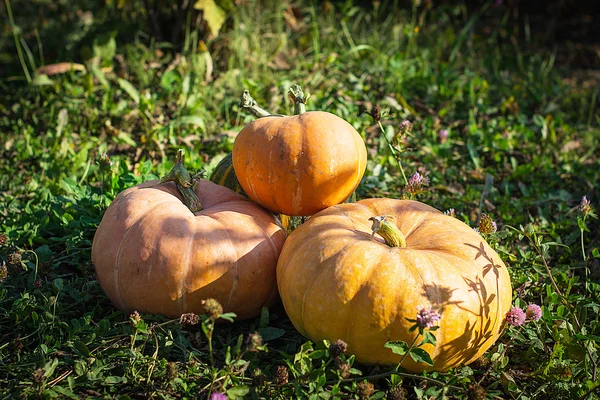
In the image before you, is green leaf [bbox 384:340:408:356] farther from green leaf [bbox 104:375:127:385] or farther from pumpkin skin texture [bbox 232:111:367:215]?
green leaf [bbox 104:375:127:385]

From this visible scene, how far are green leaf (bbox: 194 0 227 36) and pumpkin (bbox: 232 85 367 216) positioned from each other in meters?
2.04

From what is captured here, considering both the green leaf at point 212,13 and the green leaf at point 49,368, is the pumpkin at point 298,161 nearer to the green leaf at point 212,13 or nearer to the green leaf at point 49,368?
the green leaf at point 49,368

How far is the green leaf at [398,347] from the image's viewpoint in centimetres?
211

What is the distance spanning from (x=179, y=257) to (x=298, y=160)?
25.0 inches

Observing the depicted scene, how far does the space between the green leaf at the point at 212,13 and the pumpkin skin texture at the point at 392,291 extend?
8.55 ft

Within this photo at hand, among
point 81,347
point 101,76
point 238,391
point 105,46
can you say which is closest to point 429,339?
point 238,391

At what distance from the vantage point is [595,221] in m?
3.75

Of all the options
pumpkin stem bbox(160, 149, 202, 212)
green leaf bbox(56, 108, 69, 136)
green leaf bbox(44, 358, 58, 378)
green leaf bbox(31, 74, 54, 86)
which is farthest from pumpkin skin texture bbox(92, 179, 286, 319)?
green leaf bbox(31, 74, 54, 86)

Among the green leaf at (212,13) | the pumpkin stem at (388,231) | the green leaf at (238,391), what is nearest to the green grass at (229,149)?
the green leaf at (238,391)

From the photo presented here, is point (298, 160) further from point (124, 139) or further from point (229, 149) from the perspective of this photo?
point (124, 139)

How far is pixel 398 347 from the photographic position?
2.12m

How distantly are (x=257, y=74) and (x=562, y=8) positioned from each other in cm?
379

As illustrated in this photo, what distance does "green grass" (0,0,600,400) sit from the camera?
226 cm

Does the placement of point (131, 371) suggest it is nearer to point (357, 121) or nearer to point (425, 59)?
point (357, 121)
